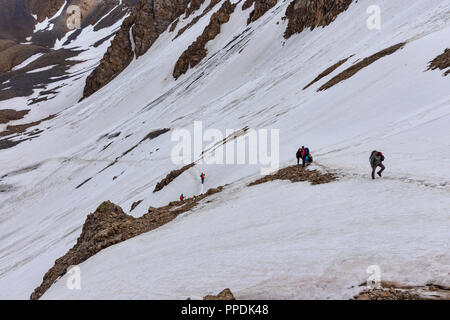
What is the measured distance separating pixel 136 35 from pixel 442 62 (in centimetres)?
10825

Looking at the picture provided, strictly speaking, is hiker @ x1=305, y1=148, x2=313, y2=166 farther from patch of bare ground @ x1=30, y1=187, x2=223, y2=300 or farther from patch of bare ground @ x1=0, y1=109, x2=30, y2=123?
patch of bare ground @ x1=0, y1=109, x2=30, y2=123

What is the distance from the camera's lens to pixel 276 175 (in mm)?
15453

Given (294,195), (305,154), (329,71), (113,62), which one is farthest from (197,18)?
(294,195)

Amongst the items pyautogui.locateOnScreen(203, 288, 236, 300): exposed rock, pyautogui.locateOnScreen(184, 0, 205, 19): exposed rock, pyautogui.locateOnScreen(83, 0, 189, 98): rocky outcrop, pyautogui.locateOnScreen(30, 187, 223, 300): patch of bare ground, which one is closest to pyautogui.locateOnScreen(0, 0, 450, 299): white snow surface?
pyautogui.locateOnScreen(203, 288, 236, 300): exposed rock

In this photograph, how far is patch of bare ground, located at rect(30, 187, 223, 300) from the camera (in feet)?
42.2

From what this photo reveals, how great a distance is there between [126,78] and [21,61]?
337 ft

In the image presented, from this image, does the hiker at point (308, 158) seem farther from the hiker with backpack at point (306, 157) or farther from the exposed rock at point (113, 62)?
the exposed rock at point (113, 62)

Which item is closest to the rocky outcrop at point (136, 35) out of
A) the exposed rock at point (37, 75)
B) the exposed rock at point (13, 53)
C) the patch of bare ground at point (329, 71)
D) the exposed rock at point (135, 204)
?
the exposed rock at point (37, 75)

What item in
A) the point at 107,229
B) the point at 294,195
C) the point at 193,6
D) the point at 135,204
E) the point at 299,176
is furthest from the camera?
the point at 193,6

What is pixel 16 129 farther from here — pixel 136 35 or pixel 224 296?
pixel 224 296

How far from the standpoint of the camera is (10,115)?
96938 millimetres

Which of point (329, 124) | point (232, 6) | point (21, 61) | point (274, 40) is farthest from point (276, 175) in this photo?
point (21, 61)

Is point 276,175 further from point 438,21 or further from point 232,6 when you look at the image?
point 232,6

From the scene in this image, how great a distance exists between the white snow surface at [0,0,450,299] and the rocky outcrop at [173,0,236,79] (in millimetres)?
27232
